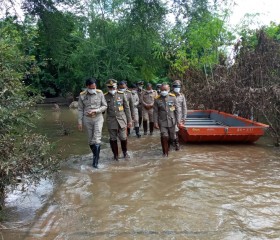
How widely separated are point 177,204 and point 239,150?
437 centimetres

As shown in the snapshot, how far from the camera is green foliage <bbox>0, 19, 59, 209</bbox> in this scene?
13.6 feet

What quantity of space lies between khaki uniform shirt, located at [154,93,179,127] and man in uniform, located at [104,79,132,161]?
0.70m

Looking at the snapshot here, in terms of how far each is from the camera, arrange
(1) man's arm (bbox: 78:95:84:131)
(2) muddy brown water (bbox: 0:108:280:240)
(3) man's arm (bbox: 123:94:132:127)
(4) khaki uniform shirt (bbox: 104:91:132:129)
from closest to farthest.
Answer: (2) muddy brown water (bbox: 0:108:280:240) < (1) man's arm (bbox: 78:95:84:131) < (4) khaki uniform shirt (bbox: 104:91:132:129) < (3) man's arm (bbox: 123:94:132:127)

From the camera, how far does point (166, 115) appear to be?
28.2 ft

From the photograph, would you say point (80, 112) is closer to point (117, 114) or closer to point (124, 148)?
point (117, 114)

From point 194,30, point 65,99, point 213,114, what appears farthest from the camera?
point 65,99

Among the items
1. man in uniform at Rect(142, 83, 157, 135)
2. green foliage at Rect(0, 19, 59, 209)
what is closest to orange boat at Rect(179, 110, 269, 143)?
man in uniform at Rect(142, 83, 157, 135)

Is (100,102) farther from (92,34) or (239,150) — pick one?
(92,34)

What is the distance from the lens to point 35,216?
4.98 metres

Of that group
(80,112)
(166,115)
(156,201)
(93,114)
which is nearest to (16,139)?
(156,201)

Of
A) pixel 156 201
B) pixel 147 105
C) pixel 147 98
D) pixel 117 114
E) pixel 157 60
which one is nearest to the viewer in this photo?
pixel 156 201

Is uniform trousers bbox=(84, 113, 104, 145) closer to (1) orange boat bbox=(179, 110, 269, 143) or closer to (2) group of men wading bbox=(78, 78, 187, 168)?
(2) group of men wading bbox=(78, 78, 187, 168)

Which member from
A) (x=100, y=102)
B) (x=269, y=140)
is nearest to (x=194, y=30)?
(x=269, y=140)

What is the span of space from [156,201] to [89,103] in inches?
123
